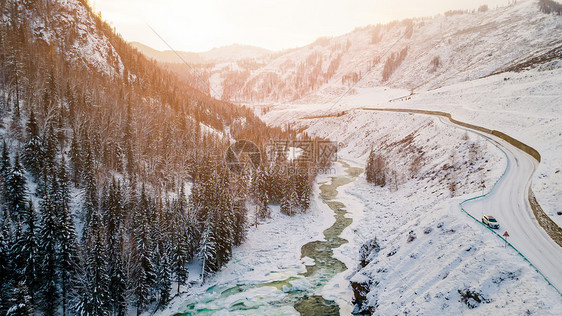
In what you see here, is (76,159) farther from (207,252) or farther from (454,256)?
(454,256)

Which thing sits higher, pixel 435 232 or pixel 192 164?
pixel 435 232

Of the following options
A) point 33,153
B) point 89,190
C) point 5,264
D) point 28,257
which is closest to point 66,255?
point 28,257

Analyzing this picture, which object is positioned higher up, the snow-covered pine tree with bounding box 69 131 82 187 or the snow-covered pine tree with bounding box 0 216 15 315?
the snow-covered pine tree with bounding box 69 131 82 187

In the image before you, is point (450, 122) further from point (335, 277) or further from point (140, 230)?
point (140, 230)

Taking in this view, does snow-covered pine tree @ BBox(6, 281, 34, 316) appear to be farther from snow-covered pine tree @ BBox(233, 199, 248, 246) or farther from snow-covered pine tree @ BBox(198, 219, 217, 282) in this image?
snow-covered pine tree @ BBox(233, 199, 248, 246)

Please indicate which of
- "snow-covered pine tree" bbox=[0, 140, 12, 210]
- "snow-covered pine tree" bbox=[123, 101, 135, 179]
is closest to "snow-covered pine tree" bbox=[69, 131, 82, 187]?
"snow-covered pine tree" bbox=[123, 101, 135, 179]

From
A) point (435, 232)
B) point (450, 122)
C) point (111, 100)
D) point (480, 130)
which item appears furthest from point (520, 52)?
point (111, 100)

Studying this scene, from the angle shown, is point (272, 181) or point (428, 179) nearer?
point (428, 179)

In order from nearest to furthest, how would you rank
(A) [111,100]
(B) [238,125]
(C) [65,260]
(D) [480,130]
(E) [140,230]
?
(C) [65,260], (E) [140,230], (D) [480,130], (A) [111,100], (B) [238,125]
